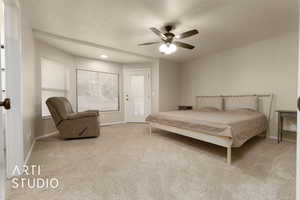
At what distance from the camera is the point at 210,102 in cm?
436

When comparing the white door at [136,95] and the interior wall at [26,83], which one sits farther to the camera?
the white door at [136,95]

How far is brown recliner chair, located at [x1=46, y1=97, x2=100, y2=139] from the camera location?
10.1 feet

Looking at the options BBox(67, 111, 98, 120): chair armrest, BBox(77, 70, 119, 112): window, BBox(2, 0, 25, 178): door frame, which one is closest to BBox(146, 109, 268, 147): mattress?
BBox(67, 111, 98, 120): chair armrest

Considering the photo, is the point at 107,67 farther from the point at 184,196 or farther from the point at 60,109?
the point at 184,196

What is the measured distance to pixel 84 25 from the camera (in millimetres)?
2758

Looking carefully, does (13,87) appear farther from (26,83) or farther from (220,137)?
(220,137)

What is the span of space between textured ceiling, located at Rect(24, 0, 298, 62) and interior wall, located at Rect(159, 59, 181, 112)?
1.75 metres

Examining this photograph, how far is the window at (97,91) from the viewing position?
446 centimetres

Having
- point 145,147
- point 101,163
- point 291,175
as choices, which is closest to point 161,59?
point 145,147

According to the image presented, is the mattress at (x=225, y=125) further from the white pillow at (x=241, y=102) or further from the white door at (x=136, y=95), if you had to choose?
the white door at (x=136, y=95)

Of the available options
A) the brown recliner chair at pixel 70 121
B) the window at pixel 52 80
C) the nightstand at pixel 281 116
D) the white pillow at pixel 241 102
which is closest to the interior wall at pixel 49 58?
the window at pixel 52 80

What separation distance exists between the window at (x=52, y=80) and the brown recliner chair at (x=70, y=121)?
2.42ft

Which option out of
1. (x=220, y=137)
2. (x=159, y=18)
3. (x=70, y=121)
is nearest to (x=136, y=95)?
(x=70, y=121)

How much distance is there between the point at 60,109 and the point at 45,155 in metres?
1.06
